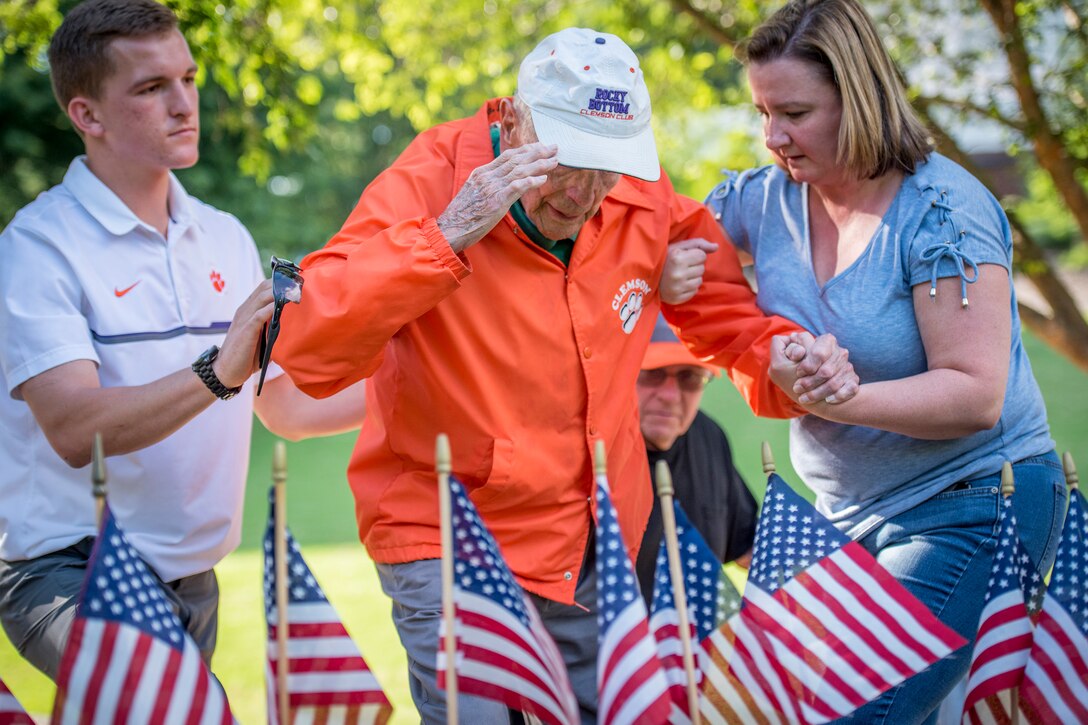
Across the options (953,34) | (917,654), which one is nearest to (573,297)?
(917,654)

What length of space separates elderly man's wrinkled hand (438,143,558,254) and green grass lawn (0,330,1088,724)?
160 inches

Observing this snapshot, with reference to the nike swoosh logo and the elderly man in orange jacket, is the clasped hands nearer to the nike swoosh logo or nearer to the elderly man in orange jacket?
the elderly man in orange jacket

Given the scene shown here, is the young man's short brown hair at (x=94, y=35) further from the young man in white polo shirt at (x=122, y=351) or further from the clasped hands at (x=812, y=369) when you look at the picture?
the clasped hands at (x=812, y=369)

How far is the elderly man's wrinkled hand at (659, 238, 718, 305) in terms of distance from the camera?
130 inches

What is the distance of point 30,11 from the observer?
5.62 metres

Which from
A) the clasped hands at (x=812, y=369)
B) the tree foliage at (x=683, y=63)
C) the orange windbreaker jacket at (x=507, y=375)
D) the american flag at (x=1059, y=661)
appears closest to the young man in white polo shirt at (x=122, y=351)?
the orange windbreaker jacket at (x=507, y=375)

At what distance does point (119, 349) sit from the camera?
11.1ft

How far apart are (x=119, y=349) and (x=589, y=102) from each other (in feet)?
5.30

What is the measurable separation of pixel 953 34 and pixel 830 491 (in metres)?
4.21

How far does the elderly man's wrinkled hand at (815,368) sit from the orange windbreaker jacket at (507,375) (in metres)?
0.20

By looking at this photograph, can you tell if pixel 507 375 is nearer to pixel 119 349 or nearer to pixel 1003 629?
pixel 119 349

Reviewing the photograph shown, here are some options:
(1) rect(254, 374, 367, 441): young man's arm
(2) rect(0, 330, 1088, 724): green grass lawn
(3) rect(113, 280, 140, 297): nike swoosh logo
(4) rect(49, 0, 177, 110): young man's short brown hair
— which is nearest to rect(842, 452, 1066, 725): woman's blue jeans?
(1) rect(254, 374, 367, 441): young man's arm

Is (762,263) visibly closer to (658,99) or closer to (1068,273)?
(658,99)

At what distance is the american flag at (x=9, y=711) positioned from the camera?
2.48 meters
